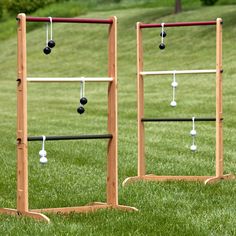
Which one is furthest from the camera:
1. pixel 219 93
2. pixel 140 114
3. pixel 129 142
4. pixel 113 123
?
pixel 129 142

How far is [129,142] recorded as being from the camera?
18.3 meters

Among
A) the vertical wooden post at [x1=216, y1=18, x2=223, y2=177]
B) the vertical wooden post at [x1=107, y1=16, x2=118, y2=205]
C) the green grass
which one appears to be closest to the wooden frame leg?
the green grass

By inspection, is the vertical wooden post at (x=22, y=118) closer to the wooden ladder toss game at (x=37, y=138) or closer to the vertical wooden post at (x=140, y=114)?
the wooden ladder toss game at (x=37, y=138)

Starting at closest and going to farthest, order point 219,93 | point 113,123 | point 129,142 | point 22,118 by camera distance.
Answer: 1. point 22,118
2. point 113,123
3. point 219,93
4. point 129,142

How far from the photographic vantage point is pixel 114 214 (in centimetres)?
956

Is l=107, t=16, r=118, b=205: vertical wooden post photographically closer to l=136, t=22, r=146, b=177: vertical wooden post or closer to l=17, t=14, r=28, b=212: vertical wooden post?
l=17, t=14, r=28, b=212: vertical wooden post

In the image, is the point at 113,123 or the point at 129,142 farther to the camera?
the point at 129,142

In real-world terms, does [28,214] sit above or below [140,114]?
below

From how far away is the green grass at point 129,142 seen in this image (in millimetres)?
9211

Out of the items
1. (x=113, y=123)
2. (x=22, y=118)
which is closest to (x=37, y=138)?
(x=22, y=118)

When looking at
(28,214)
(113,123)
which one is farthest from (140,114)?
(28,214)

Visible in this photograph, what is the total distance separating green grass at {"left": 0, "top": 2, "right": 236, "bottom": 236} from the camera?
9.21 meters

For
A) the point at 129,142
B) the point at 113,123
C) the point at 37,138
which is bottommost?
the point at 129,142

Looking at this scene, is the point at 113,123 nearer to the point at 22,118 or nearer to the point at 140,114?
the point at 22,118
